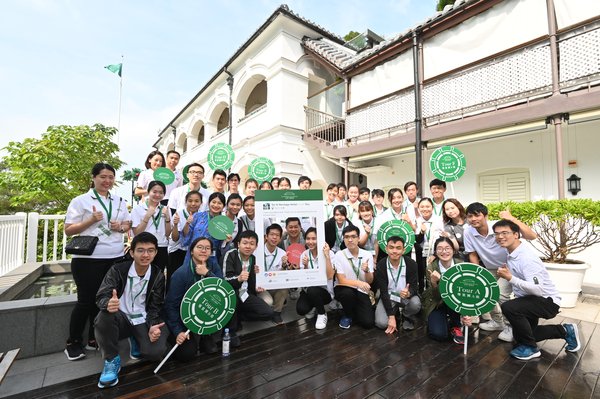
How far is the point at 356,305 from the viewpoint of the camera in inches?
151

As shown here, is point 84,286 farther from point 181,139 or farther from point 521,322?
point 181,139

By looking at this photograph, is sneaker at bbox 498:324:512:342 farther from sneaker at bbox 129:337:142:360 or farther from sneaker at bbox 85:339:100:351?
sneaker at bbox 85:339:100:351

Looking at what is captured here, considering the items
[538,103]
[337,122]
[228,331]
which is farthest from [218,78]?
[228,331]

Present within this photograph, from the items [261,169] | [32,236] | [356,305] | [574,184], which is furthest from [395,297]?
[32,236]

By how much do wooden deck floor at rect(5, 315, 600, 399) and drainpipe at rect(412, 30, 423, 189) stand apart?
5440 mm

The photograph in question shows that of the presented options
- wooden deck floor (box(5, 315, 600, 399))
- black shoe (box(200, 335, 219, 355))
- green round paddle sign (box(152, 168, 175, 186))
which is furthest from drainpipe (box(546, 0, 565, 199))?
green round paddle sign (box(152, 168, 175, 186))

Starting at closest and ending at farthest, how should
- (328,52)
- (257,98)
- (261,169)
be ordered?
1. (261,169)
2. (328,52)
3. (257,98)

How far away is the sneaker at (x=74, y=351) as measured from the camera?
2.86 meters

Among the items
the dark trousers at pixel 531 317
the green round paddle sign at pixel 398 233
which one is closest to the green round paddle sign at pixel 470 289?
the dark trousers at pixel 531 317

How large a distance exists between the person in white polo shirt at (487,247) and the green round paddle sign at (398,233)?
73cm

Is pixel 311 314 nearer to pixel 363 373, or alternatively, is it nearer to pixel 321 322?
pixel 321 322

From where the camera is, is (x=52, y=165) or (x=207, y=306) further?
(x=52, y=165)

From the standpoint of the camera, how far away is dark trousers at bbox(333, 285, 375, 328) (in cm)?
371

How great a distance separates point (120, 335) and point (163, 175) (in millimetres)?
2177
